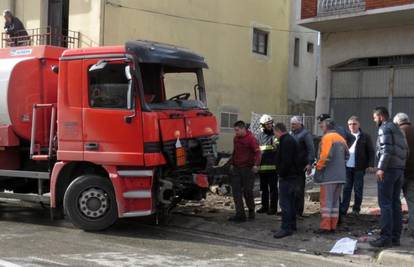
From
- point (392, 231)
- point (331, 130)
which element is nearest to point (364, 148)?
point (331, 130)

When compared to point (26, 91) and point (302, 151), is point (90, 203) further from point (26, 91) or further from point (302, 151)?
point (302, 151)

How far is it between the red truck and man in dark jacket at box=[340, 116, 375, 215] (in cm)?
230

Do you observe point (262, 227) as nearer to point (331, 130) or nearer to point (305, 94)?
point (331, 130)

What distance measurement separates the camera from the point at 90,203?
888 centimetres

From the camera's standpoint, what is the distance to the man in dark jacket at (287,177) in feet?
28.4

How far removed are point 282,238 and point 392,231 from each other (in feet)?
5.14

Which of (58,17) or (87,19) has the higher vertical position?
(58,17)

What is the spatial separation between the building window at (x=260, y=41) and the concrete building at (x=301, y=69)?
162 cm

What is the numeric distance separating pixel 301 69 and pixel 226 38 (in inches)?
209

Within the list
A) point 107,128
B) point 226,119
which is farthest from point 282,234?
point 226,119

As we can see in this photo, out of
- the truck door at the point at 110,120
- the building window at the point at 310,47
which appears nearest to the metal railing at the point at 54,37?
the truck door at the point at 110,120

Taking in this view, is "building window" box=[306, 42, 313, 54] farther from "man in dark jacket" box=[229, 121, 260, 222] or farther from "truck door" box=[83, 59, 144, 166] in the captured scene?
"truck door" box=[83, 59, 144, 166]

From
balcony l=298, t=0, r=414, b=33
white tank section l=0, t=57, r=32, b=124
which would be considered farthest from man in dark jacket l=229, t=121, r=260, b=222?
balcony l=298, t=0, r=414, b=33

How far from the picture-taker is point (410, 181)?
8250 mm
